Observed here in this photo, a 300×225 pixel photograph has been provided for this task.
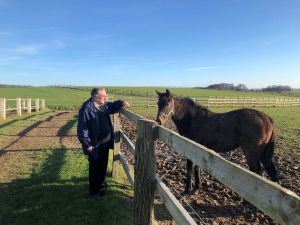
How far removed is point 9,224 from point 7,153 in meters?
5.57

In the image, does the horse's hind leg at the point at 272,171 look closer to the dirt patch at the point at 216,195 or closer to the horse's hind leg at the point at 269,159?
the horse's hind leg at the point at 269,159

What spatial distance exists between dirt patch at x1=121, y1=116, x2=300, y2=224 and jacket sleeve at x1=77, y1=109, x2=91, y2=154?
1588mm

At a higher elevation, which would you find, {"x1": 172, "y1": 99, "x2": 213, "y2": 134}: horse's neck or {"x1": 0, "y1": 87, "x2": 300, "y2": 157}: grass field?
{"x1": 172, "y1": 99, "x2": 213, "y2": 134}: horse's neck

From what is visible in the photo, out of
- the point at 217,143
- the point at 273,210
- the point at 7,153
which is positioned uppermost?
the point at 273,210

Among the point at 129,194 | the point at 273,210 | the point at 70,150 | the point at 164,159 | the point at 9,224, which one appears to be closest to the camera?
the point at 273,210

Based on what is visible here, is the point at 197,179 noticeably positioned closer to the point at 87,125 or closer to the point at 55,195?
the point at 87,125

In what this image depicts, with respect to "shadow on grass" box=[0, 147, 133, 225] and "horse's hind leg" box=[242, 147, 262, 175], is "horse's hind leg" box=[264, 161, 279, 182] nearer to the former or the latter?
"horse's hind leg" box=[242, 147, 262, 175]

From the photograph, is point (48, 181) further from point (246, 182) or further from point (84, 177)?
point (246, 182)

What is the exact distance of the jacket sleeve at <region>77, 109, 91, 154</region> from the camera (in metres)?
5.20

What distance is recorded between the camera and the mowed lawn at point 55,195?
468cm

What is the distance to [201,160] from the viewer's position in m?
2.35

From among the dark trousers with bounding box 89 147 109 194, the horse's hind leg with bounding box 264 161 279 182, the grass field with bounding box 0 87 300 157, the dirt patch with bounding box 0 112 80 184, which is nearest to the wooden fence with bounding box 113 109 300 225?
the dark trousers with bounding box 89 147 109 194

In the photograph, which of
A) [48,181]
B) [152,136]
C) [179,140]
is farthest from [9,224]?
[179,140]

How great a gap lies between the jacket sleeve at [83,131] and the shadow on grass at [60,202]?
3.21ft
